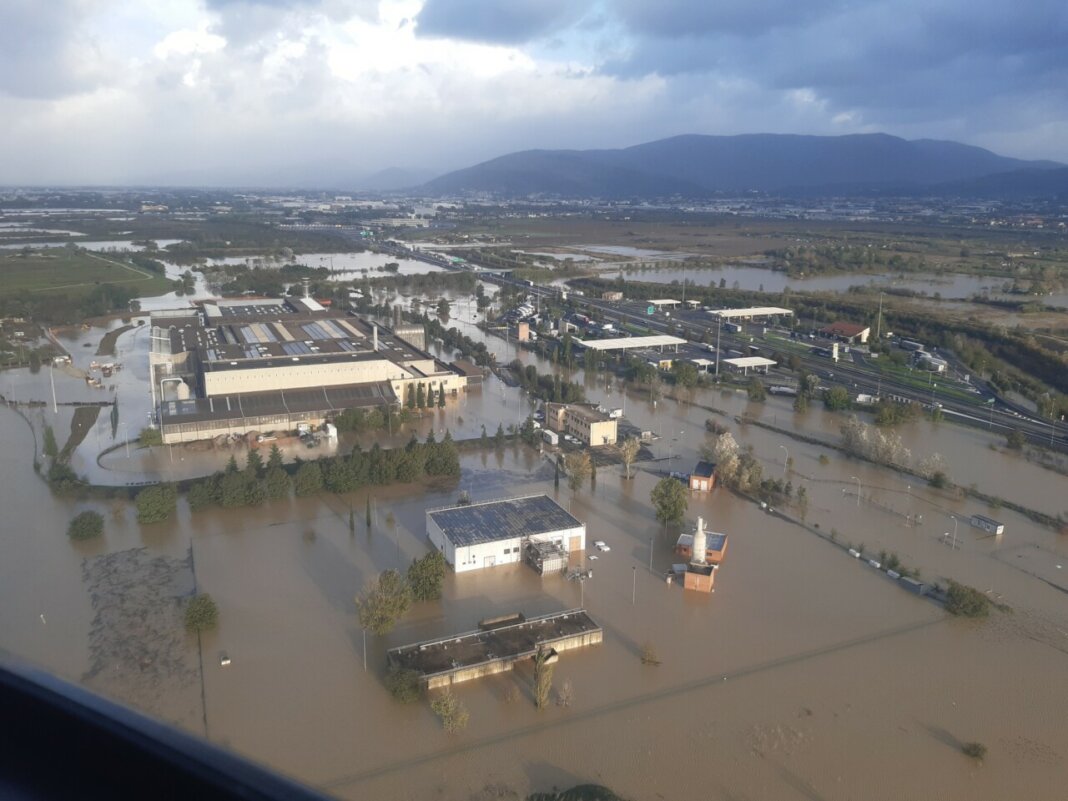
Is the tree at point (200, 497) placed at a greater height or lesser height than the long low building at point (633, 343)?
lesser

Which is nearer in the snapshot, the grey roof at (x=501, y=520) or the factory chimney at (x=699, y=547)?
the factory chimney at (x=699, y=547)

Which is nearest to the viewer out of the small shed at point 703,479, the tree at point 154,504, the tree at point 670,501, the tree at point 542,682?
the tree at point 542,682

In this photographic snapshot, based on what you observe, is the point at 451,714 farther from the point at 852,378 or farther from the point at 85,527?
the point at 852,378

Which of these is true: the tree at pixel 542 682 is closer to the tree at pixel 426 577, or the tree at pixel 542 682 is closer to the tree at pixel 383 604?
the tree at pixel 383 604

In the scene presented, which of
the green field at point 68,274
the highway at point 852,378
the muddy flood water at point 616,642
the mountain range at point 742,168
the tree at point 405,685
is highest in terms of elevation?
the mountain range at point 742,168

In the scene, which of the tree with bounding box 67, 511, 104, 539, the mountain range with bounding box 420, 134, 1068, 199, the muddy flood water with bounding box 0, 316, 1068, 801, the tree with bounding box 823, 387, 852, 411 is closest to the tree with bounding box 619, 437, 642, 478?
the muddy flood water with bounding box 0, 316, 1068, 801

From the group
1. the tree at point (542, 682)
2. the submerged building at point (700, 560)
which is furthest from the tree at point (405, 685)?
the submerged building at point (700, 560)

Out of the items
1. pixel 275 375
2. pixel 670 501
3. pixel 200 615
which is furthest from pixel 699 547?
pixel 275 375
